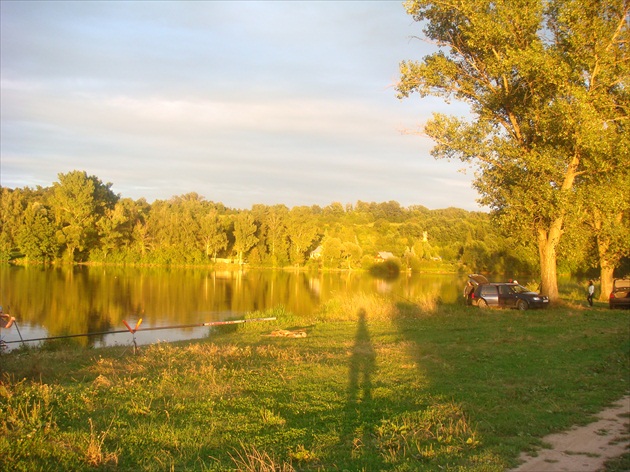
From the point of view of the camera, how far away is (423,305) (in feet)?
76.9

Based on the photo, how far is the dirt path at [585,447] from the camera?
5.46 m

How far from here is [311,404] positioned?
24.7ft

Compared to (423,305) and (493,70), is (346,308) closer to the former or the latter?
(423,305)

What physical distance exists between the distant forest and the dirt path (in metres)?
55.6

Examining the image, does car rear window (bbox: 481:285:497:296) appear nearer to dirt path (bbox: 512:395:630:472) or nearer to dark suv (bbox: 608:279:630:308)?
dark suv (bbox: 608:279:630:308)

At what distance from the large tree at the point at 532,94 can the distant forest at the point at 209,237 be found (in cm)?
3852

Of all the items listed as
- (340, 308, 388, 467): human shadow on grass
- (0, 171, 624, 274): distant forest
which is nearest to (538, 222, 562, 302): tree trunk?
(340, 308, 388, 467): human shadow on grass

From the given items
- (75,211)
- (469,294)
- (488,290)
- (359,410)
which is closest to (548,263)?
(488,290)

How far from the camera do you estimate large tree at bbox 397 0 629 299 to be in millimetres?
20172

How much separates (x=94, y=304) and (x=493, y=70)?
25973 mm

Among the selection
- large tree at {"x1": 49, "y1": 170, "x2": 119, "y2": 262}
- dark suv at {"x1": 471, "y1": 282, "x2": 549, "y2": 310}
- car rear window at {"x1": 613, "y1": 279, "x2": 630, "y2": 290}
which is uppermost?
large tree at {"x1": 49, "y1": 170, "x2": 119, "y2": 262}

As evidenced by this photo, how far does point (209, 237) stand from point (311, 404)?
79262 millimetres

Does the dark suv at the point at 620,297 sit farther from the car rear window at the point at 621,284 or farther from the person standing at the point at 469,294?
the person standing at the point at 469,294

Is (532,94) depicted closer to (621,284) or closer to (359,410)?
(621,284)
